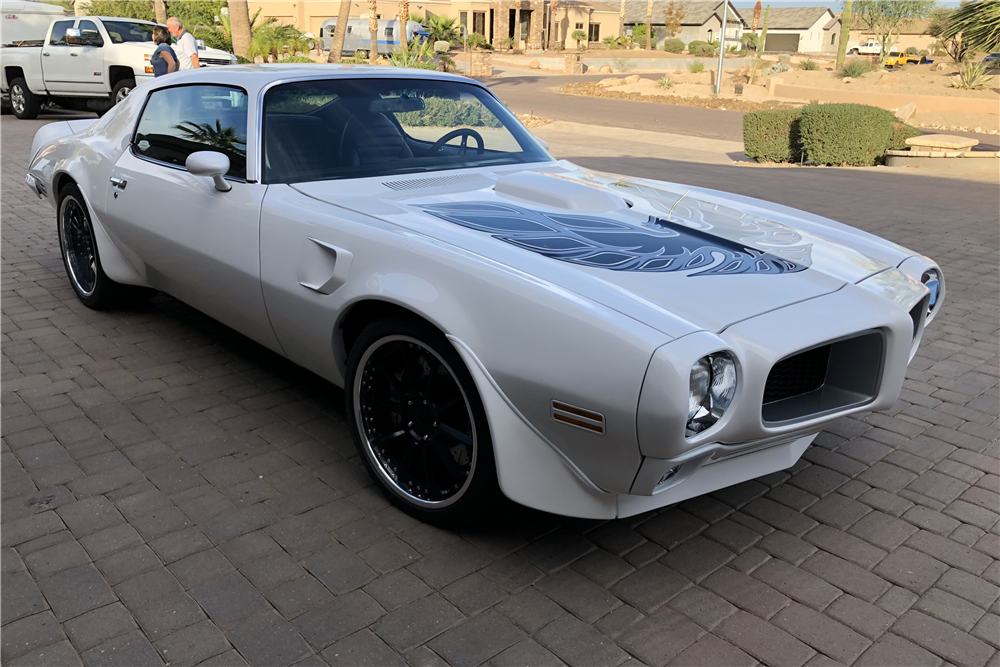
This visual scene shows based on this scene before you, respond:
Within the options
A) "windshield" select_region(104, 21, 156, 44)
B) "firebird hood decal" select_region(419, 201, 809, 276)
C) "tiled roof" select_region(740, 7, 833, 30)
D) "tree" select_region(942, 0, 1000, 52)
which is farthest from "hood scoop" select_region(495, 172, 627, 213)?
"tiled roof" select_region(740, 7, 833, 30)

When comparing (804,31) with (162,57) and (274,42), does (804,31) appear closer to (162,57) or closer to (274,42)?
(274,42)

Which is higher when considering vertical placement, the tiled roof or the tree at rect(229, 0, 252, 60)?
the tiled roof

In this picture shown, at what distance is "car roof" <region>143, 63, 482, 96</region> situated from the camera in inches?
145

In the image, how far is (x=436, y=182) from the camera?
3.52m

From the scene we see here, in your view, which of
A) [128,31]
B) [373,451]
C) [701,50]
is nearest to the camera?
[373,451]

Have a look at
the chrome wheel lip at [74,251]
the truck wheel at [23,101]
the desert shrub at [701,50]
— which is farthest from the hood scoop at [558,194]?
the desert shrub at [701,50]

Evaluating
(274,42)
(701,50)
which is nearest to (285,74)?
(274,42)

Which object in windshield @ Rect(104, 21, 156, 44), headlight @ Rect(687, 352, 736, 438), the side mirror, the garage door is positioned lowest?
headlight @ Rect(687, 352, 736, 438)

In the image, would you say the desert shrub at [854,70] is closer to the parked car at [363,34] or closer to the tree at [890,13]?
the parked car at [363,34]

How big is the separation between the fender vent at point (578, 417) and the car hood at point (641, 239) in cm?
31

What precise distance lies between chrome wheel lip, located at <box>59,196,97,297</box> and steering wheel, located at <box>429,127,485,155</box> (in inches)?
94.2

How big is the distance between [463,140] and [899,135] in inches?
463

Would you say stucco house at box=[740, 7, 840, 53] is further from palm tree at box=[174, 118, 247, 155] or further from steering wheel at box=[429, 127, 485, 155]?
palm tree at box=[174, 118, 247, 155]

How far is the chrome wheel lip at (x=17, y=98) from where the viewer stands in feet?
52.9
